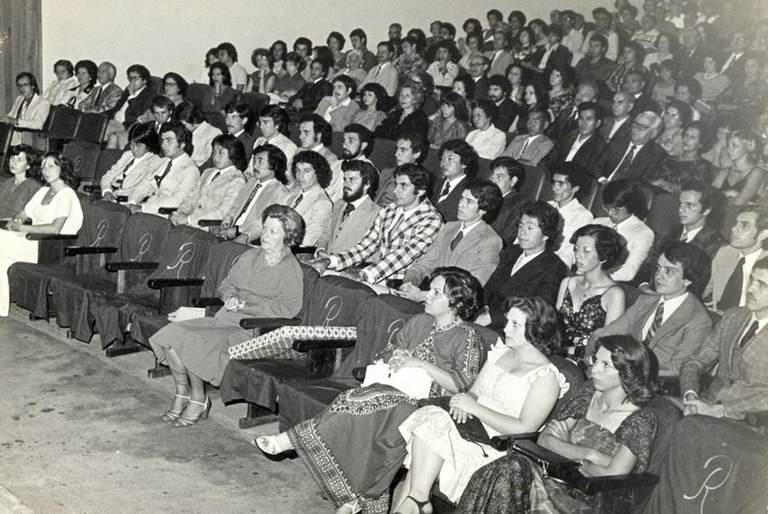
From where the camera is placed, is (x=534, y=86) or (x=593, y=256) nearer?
(x=593, y=256)

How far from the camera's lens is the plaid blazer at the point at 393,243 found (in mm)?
4695

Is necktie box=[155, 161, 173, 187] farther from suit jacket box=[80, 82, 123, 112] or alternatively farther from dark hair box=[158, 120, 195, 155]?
suit jacket box=[80, 82, 123, 112]

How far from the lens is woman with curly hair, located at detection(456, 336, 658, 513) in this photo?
2.82m

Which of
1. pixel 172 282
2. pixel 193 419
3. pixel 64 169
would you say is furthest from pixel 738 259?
pixel 64 169

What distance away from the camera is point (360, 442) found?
131 inches

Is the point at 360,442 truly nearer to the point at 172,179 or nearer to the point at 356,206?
the point at 356,206

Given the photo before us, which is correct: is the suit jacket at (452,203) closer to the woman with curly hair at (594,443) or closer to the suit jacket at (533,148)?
the suit jacket at (533,148)

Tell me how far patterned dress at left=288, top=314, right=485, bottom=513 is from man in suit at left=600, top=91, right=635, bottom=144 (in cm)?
354

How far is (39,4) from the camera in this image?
9.10 m

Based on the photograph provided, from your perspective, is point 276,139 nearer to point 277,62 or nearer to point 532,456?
point 277,62

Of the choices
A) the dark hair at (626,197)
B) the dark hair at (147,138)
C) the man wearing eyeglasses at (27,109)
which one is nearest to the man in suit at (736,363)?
the dark hair at (626,197)

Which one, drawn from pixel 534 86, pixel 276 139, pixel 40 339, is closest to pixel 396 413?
pixel 40 339

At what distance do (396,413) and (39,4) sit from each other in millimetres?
7158

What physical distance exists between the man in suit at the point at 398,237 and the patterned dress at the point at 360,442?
1246mm
